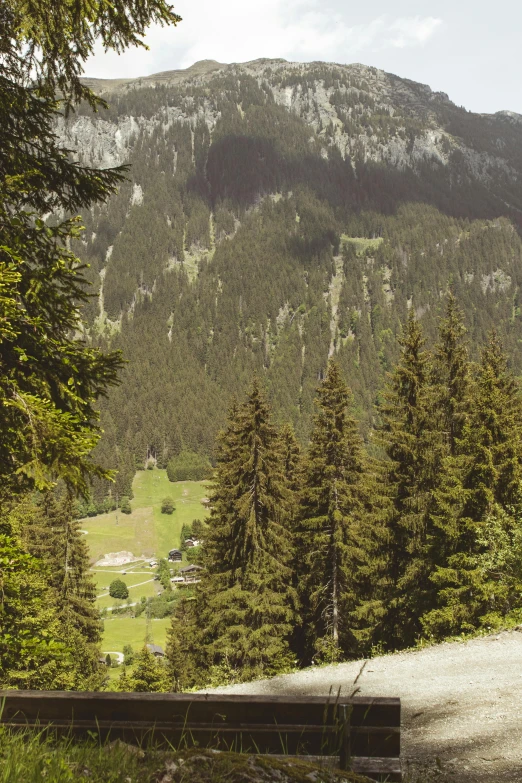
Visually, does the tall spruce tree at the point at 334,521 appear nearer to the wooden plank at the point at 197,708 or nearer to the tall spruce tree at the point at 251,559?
the tall spruce tree at the point at 251,559

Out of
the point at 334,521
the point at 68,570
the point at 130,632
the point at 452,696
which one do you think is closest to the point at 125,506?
the point at 130,632

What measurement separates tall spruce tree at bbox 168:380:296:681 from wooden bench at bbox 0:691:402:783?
19.9 meters

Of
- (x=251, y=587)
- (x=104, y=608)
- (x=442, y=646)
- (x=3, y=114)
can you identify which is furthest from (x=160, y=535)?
(x=3, y=114)

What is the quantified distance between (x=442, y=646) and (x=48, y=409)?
540 inches

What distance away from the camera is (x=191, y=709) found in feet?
11.5

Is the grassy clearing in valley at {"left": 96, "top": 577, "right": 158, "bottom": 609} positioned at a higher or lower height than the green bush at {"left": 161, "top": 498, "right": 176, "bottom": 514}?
lower

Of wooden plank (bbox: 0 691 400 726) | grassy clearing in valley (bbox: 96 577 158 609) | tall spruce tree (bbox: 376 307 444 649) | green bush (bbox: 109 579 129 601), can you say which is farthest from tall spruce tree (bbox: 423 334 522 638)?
green bush (bbox: 109 579 129 601)

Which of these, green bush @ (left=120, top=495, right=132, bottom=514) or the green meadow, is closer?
the green meadow

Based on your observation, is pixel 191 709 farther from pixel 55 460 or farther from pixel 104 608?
pixel 104 608

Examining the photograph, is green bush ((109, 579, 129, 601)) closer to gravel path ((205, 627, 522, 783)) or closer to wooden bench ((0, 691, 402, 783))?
gravel path ((205, 627, 522, 783))

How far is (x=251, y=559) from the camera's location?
24.0 m

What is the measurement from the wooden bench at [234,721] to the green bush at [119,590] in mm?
Result: 114907

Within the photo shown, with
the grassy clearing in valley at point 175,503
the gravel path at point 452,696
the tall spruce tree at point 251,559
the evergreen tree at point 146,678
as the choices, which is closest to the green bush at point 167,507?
the grassy clearing in valley at point 175,503

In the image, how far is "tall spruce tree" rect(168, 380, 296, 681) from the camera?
74.4 ft
